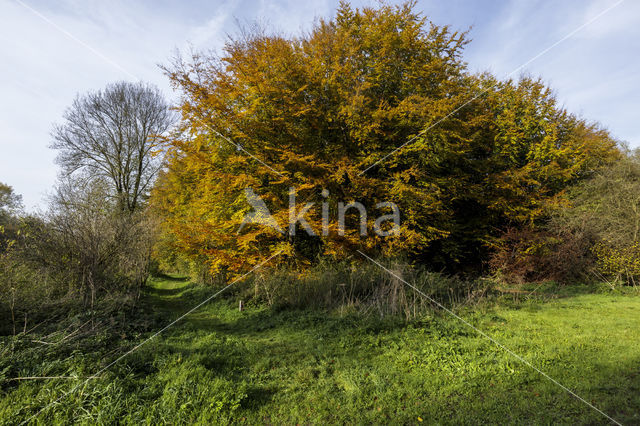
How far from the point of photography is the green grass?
3303mm

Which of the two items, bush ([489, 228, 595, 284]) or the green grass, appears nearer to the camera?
the green grass

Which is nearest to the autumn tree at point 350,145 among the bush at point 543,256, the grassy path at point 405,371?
the bush at point 543,256

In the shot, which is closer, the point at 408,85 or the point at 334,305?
the point at 334,305

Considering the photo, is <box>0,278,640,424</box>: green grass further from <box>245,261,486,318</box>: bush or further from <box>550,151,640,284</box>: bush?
<box>550,151,640,284</box>: bush

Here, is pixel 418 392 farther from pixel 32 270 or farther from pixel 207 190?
pixel 207 190

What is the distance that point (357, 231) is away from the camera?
11062mm

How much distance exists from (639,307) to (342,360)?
32.3ft

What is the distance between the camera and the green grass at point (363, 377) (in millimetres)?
3303

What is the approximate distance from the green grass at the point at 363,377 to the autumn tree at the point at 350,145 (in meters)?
4.77

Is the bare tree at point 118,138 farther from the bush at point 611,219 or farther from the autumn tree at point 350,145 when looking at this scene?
the bush at point 611,219

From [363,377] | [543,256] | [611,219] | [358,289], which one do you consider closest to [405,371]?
[363,377]

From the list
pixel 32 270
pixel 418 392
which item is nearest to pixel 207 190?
pixel 32 270

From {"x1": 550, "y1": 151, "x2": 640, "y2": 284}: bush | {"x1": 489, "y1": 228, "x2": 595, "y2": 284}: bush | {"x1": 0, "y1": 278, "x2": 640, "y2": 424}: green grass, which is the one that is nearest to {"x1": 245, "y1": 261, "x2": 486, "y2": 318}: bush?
{"x1": 0, "y1": 278, "x2": 640, "y2": 424}: green grass

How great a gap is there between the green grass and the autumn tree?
15.6ft
